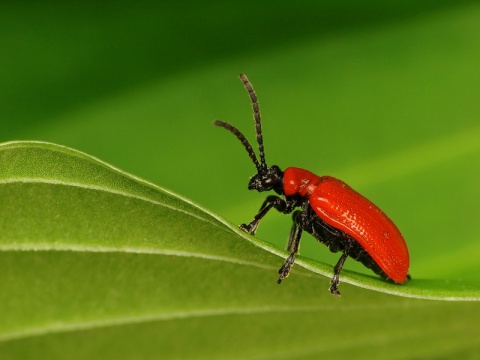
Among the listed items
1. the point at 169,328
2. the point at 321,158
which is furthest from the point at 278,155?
the point at 169,328

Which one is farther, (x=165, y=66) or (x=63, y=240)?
(x=165, y=66)

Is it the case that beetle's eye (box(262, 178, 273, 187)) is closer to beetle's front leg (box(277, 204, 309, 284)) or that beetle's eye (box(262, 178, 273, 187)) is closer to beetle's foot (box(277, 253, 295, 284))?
beetle's front leg (box(277, 204, 309, 284))

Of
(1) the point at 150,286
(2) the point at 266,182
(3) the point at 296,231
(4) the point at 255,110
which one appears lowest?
(1) the point at 150,286

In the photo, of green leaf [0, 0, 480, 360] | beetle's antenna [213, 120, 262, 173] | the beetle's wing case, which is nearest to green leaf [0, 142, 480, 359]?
green leaf [0, 0, 480, 360]

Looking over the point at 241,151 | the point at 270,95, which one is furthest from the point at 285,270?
the point at 270,95

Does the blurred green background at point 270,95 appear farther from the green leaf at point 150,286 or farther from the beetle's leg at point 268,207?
the green leaf at point 150,286

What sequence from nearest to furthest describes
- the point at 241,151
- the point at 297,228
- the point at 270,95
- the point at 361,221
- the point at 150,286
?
the point at 150,286
the point at 361,221
the point at 297,228
the point at 241,151
the point at 270,95

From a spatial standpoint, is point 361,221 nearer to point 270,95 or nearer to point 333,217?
point 333,217

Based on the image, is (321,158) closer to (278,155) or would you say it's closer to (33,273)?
(278,155)
